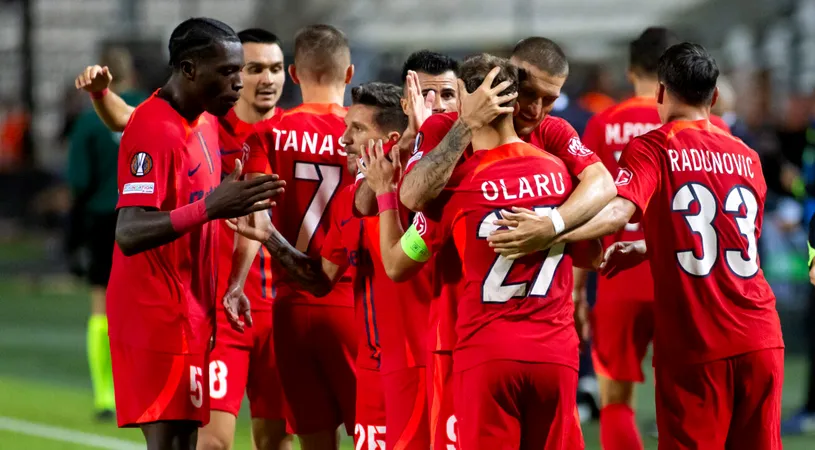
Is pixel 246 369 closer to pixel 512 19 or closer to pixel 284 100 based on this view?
pixel 284 100

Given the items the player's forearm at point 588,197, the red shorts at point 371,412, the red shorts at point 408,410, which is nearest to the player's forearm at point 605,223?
the player's forearm at point 588,197

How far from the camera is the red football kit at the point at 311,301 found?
21.9 ft

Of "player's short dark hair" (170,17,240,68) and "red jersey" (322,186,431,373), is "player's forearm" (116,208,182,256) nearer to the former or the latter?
"player's short dark hair" (170,17,240,68)

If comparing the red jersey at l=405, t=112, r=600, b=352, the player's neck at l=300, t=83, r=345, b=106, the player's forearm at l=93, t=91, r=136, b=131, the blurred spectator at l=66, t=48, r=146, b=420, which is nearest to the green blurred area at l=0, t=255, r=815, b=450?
the blurred spectator at l=66, t=48, r=146, b=420

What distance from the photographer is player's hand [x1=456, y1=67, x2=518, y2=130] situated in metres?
4.99

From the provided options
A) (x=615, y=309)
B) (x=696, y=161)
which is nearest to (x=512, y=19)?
(x=615, y=309)

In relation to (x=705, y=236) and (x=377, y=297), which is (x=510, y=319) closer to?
(x=377, y=297)

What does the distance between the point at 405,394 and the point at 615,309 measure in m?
2.47

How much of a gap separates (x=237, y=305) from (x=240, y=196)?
1.22 metres

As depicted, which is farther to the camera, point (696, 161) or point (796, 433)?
point (796, 433)

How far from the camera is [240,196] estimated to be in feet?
17.0

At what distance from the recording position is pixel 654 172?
5750mm

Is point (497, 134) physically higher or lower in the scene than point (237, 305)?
higher

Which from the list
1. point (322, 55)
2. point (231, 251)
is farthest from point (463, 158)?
point (231, 251)
